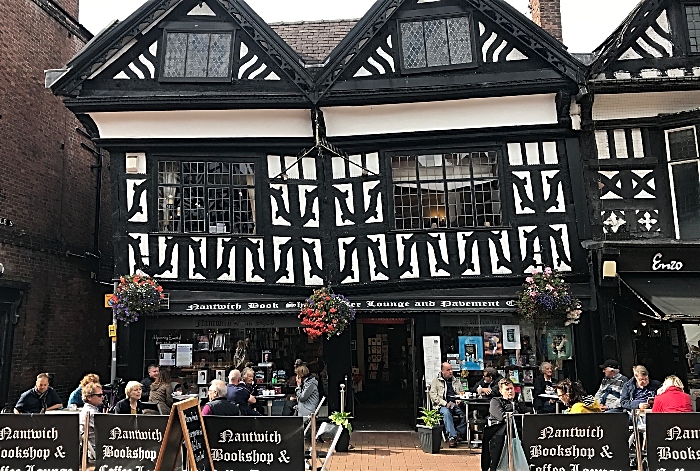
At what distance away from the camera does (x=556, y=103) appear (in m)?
11.4

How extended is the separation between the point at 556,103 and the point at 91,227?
11528 millimetres

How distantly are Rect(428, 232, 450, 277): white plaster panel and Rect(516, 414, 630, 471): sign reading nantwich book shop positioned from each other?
508 centimetres

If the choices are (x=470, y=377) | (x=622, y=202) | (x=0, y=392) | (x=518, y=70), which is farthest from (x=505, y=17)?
(x=0, y=392)

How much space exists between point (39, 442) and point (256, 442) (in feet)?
7.86

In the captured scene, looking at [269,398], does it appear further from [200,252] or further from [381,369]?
[381,369]

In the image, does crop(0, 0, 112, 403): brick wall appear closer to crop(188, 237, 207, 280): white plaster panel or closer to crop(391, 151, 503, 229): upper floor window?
crop(188, 237, 207, 280): white plaster panel

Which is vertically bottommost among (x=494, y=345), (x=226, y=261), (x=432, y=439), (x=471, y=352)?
(x=432, y=439)

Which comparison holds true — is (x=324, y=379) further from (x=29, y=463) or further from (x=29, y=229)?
(x=29, y=229)

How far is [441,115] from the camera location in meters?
11.6

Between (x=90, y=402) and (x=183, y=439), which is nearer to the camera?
(x=183, y=439)

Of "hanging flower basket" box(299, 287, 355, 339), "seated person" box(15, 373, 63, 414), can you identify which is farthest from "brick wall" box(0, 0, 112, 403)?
"hanging flower basket" box(299, 287, 355, 339)

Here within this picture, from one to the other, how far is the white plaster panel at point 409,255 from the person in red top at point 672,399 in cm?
506

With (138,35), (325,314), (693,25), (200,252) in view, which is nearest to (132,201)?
(200,252)

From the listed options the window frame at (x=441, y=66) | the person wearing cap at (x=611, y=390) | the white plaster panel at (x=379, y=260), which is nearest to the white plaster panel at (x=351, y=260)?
the white plaster panel at (x=379, y=260)
